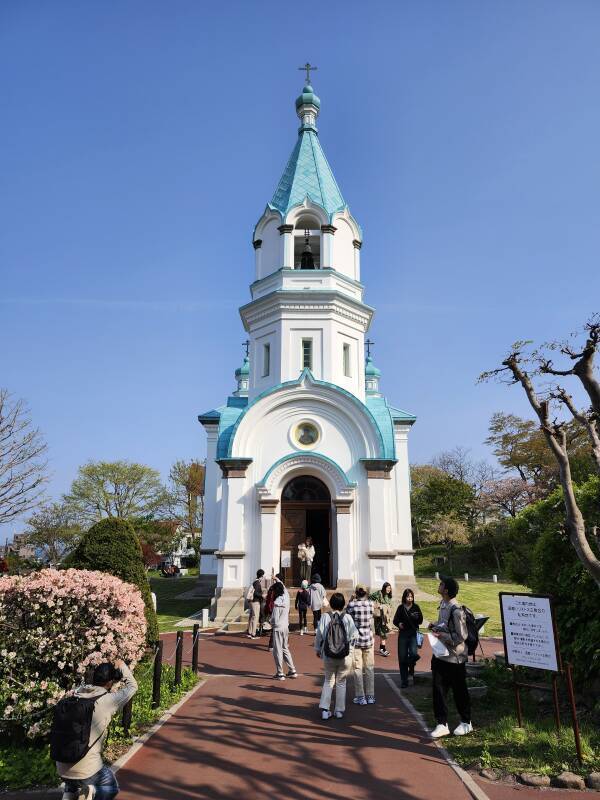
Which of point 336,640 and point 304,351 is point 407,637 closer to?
point 336,640

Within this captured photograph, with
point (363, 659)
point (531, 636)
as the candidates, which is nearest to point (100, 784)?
point (363, 659)

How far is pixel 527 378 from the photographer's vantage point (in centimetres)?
820

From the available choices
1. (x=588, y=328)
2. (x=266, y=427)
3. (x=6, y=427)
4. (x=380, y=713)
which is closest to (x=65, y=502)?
(x=6, y=427)

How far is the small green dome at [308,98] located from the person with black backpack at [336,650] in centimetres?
2514

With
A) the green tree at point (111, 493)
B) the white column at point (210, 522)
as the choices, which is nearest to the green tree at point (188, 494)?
the green tree at point (111, 493)

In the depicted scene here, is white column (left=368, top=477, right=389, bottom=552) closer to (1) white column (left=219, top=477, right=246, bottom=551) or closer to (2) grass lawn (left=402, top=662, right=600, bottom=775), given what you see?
(1) white column (left=219, top=477, right=246, bottom=551)

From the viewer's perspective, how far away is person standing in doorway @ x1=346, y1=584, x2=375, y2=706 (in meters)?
8.73

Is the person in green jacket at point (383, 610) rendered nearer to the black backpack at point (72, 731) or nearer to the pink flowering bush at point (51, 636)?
the pink flowering bush at point (51, 636)

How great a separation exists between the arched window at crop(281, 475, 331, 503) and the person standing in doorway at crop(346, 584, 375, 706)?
10320mm

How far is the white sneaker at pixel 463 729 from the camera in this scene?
7.20 meters

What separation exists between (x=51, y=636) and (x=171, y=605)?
15.4m

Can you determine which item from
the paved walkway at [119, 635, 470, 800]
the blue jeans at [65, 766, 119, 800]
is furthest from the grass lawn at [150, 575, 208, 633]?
the blue jeans at [65, 766, 119, 800]

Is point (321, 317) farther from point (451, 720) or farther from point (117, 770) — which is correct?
point (117, 770)

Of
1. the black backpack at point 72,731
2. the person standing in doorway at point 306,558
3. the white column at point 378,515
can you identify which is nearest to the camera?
the black backpack at point 72,731
